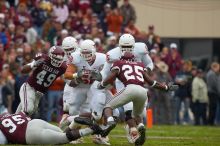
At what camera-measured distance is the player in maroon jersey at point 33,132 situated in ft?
37.5

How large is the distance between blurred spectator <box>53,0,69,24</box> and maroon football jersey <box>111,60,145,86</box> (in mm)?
10550

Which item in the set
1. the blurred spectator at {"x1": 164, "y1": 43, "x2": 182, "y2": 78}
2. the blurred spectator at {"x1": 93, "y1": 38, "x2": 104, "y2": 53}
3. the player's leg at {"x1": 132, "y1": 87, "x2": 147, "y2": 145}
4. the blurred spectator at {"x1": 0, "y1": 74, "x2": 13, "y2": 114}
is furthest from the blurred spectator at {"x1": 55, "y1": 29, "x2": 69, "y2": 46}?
the player's leg at {"x1": 132, "y1": 87, "x2": 147, "y2": 145}

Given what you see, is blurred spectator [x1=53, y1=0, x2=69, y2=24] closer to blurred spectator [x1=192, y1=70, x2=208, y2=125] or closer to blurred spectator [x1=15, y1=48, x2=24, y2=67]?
blurred spectator [x1=15, y1=48, x2=24, y2=67]

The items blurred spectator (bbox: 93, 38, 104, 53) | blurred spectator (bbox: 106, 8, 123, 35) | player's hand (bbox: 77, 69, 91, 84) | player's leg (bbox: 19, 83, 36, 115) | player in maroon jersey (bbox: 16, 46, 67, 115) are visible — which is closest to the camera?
player's hand (bbox: 77, 69, 91, 84)

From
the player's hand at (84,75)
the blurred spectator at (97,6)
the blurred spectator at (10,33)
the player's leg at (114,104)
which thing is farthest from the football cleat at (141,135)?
the blurred spectator at (97,6)

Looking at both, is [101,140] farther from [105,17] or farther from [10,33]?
[105,17]

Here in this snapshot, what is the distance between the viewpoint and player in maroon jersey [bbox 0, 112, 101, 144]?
11.4 m

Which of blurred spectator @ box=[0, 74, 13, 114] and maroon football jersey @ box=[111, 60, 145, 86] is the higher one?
maroon football jersey @ box=[111, 60, 145, 86]

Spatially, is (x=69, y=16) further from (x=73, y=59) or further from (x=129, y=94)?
(x=129, y=94)

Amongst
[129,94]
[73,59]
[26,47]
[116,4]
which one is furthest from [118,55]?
[116,4]

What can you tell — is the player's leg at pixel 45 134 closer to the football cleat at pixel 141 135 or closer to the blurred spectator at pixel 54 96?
the football cleat at pixel 141 135

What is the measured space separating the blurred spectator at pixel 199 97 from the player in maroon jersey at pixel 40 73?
8757 mm

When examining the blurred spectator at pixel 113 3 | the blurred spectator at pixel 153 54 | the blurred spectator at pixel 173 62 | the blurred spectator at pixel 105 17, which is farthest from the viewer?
the blurred spectator at pixel 113 3

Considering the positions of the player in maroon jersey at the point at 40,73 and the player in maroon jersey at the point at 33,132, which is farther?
the player in maroon jersey at the point at 40,73
